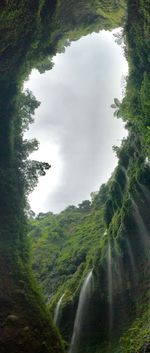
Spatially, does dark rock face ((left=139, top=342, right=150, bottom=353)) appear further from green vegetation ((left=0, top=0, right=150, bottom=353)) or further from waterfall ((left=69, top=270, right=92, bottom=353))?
waterfall ((left=69, top=270, right=92, bottom=353))

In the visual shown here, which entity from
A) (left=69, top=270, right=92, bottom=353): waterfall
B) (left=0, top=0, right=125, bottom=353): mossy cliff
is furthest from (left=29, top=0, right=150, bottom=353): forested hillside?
(left=0, top=0, right=125, bottom=353): mossy cliff

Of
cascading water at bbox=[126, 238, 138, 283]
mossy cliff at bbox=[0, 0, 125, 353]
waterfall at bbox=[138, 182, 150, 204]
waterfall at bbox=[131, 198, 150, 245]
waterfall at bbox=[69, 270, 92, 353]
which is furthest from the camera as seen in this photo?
waterfall at bbox=[138, 182, 150, 204]

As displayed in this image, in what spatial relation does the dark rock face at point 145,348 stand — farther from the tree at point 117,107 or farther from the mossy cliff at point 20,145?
the tree at point 117,107

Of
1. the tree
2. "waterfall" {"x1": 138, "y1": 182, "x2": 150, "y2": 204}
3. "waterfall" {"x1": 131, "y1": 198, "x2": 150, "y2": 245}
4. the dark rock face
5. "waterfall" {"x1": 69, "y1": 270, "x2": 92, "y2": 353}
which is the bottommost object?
the dark rock face

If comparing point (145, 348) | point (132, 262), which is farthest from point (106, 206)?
point (145, 348)

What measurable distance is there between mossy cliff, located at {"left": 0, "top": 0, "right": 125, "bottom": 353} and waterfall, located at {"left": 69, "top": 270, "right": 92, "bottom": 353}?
4.95 m

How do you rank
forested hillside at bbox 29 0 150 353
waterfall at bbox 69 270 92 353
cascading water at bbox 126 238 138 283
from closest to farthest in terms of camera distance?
forested hillside at bbox 29 0 150 353
cascading water at bbox 126 238 138 283
waterfall at bbox 69 270 92 353

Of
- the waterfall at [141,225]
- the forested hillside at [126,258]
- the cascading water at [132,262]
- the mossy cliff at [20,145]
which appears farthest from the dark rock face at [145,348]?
the waterfall at [141,225]

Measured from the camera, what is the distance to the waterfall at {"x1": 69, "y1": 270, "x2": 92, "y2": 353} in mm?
19919

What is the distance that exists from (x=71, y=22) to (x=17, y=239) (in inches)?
631

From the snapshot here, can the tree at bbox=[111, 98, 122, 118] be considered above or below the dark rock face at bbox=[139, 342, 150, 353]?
above

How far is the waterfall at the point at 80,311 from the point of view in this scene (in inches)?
784

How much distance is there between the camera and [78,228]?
42000mm

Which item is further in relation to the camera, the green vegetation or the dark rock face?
the green vegetation
